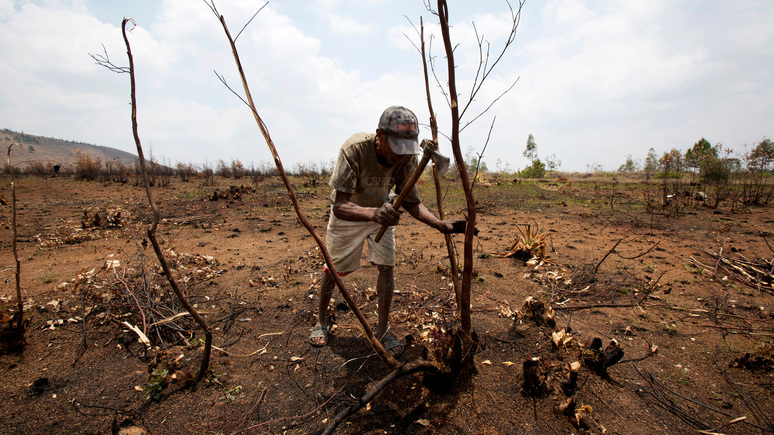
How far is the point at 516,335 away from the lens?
93.0 inches

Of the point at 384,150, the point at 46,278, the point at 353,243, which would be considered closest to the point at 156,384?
the point at 353,243

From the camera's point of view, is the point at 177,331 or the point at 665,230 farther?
the point at 665,230

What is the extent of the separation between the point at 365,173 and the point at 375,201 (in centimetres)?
25

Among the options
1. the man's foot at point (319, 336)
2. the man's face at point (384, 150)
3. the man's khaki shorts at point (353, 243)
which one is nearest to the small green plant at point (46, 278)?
the man's foot at point (319, 336)

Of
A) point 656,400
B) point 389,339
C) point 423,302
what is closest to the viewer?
point 656,400

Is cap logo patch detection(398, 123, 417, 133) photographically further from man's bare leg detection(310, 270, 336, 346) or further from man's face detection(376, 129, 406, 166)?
man's bare leg detection(310, 270, 336, 346)

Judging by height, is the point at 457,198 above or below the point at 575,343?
above

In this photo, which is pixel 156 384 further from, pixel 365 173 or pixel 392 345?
pixel 365 173

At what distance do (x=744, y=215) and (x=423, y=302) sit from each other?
9.12 meters

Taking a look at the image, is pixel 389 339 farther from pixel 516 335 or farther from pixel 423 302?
pixel 516 335

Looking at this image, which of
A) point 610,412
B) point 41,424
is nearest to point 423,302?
point 610,412

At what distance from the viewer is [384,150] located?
1959 mm

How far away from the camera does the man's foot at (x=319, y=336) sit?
7.91 ft

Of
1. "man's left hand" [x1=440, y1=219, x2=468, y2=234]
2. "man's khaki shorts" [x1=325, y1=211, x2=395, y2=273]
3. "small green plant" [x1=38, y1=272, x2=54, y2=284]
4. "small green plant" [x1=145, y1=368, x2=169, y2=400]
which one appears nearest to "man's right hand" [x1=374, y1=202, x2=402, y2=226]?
"man's left hand" [x1=440, y1=219, x2=468, y2=234]
